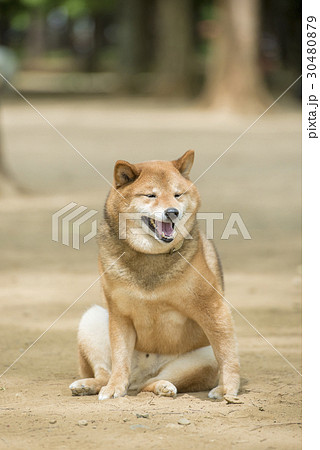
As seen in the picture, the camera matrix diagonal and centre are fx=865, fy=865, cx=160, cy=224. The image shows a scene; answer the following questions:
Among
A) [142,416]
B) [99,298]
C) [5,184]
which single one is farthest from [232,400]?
[5,184]

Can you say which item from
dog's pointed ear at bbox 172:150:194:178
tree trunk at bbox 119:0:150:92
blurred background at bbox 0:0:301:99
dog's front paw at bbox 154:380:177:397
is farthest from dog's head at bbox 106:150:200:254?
tree trunk at bbox 119:0:150:92

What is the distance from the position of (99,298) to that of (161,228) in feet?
10.4

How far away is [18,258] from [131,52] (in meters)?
26.6

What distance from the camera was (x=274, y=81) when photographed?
32.2 metres

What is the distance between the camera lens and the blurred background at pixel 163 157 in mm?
6047

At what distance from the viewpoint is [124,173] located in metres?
5.11

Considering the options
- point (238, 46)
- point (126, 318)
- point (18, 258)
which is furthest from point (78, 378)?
point (238, 46)

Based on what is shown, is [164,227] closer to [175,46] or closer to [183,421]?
[183,421]

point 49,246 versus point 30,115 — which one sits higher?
point 30,115

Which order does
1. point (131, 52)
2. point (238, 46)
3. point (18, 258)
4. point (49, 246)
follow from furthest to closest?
point (131, 52) < point (238, 46) < point (49, 246) < point (18, 258)

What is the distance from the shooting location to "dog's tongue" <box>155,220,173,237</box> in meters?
4.98
